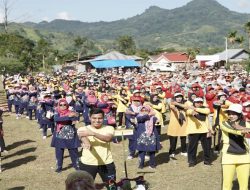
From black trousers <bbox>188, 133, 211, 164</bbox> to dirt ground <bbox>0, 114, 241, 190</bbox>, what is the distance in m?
0.22

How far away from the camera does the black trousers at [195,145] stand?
10.8 meters

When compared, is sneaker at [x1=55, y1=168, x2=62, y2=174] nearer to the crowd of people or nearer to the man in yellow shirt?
the crowd of people

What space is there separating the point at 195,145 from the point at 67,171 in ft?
10.4

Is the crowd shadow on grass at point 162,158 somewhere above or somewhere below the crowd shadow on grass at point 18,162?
above

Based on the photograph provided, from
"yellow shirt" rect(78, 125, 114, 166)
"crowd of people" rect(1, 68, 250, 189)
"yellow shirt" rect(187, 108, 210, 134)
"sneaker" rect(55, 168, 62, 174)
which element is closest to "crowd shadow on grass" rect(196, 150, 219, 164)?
"crowd of people" rect(1, 68, 250, 189)

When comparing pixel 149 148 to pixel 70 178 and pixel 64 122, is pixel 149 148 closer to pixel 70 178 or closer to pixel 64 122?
pixel 64 122

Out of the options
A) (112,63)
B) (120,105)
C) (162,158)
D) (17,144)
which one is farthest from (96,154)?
(112,63)

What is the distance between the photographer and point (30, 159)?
41.5 ft

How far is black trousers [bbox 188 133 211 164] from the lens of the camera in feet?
35.5

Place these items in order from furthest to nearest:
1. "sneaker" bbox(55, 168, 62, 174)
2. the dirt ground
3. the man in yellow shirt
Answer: "sneaker" bbox(55, 168, 62, 174) < the dirt ground < the man in yellow shirt

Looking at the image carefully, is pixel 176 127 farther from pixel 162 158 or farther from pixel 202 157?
pixel 202 157

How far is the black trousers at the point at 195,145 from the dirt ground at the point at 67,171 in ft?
0.74

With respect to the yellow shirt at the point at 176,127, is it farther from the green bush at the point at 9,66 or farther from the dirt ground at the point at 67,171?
the green bush at the point at 9,66

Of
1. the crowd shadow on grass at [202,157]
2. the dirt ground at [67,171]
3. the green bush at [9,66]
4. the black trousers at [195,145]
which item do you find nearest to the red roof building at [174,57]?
the green bush at [9,66]
